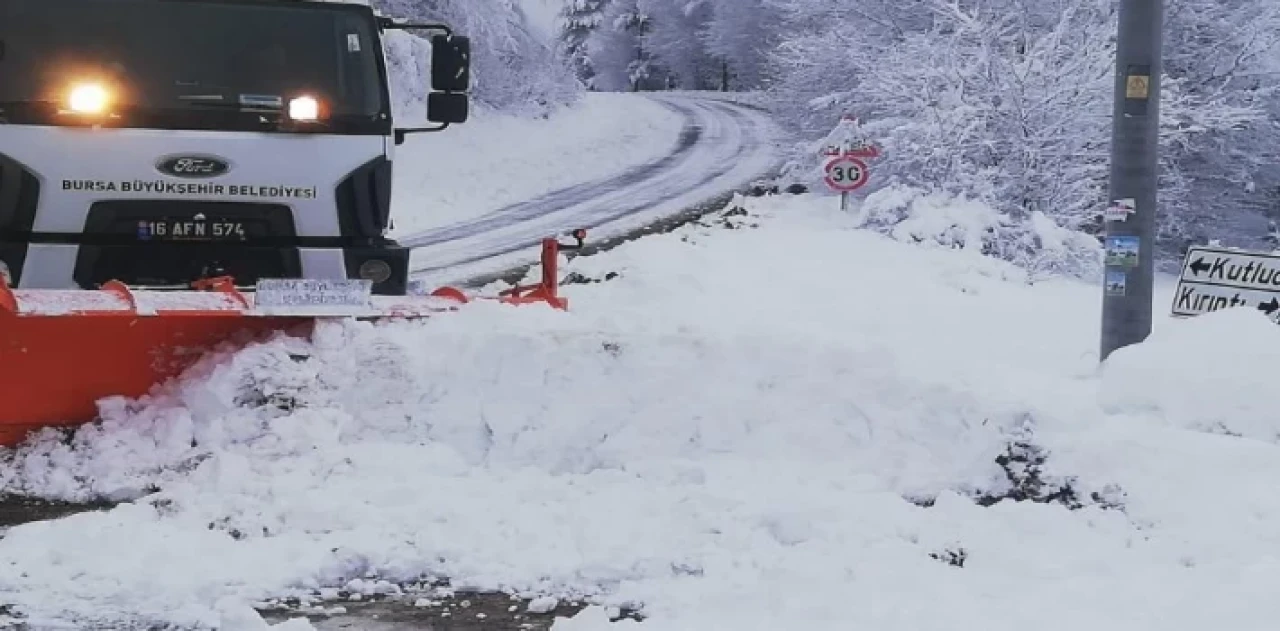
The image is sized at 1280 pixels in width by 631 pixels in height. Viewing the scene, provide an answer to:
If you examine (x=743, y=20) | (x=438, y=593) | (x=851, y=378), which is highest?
(x=743, y=20)

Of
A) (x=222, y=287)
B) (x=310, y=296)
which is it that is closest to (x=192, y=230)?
(x=222, y=287)

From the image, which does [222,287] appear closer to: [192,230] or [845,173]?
[192,230]

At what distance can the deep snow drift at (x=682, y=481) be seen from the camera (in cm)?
427

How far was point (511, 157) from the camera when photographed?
27125 millimetres

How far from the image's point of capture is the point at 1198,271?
7598 mm

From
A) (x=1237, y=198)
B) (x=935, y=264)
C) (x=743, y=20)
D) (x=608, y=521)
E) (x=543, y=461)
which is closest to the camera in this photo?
(x=608, y=521)

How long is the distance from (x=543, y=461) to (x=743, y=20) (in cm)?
4677

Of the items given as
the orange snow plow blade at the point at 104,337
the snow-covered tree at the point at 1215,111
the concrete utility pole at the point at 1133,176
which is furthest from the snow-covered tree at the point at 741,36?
the orange snow plow blade at the point at 104,337

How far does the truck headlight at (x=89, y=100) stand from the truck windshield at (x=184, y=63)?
15mm

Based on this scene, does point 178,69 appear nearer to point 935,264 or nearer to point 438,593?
point 438,593

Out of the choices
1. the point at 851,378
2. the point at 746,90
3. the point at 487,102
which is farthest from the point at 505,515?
the point at 746,90

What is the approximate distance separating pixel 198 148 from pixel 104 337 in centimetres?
134

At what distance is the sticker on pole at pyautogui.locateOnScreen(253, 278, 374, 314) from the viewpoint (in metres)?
5.69

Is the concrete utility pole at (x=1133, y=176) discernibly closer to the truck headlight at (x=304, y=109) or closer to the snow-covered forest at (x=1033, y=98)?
the truck headlight at (x=304, y=109)
